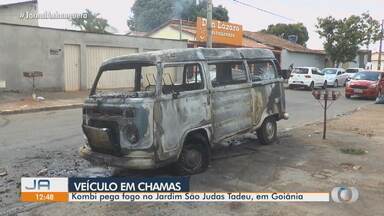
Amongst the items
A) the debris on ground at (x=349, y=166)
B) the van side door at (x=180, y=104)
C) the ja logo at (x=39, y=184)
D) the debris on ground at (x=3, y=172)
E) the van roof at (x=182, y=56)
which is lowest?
the debris on ground at (x=3, y=172)

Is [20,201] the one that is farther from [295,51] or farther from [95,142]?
[295,51]

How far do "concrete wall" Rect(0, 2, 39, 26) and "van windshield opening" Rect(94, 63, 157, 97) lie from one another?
20.8 m

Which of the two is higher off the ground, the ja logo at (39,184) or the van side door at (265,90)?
the van side door at (265,90)

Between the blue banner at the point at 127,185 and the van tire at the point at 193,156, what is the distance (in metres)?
0.30

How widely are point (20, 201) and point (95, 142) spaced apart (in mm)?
1322

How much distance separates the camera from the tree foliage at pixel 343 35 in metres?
40.8

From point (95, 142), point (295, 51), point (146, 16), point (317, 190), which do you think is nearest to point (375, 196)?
point (317, 190)

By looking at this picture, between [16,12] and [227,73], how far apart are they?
2182cm

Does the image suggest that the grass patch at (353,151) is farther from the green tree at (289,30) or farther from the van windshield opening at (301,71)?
the green tree at (289,30)

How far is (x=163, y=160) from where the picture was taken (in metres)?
5.86

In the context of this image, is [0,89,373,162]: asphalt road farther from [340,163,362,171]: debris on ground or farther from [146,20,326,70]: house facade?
[146,20,326,70]: house facade

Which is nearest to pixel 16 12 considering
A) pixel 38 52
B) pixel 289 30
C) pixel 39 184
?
pixel 38 52

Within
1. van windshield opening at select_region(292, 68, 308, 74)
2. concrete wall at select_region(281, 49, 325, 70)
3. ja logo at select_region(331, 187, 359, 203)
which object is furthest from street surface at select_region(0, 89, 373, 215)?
concrete wall at select_region(281, 49, 325, 70)

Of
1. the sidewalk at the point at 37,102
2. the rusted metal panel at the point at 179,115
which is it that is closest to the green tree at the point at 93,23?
the sidewalk at the point at 37,102
